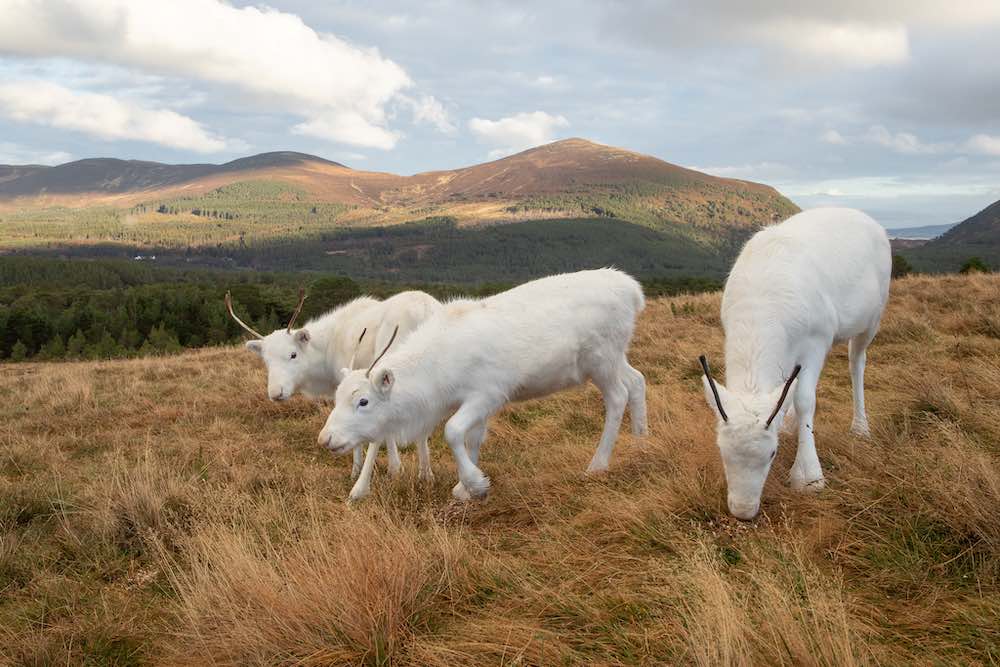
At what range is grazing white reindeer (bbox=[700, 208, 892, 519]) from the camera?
4230mm

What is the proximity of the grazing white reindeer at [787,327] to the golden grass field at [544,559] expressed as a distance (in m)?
0.35

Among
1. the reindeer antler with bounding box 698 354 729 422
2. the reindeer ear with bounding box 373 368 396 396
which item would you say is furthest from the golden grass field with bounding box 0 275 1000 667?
the reindeer ear with bounding box 373 368 396 396

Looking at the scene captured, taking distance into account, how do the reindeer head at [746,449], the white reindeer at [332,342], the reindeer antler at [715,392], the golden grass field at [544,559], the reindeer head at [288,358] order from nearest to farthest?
the golden grass field at [544,559] → the reindeer antler at [715,392] → the reindeer head at [746,449] → the white reindeer at [332,342] → the reindeer head at [288,358]

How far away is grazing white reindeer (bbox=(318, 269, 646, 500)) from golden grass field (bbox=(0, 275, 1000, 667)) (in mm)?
576

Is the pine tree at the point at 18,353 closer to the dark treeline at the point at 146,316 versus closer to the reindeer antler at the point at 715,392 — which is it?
the dark treeline at the point at 146,316

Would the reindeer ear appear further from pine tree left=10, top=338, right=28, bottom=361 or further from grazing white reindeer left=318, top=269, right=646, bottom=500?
pine tree left=10, top=338, right=28, bottom=361

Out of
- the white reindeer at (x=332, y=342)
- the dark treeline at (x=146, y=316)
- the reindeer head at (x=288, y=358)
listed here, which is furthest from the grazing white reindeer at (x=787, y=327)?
the dark treeline at (x=146, y=316)

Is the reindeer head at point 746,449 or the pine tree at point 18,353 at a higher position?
the reindeer head at point 746,449

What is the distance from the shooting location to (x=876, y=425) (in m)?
5.90

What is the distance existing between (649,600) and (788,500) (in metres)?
1.80

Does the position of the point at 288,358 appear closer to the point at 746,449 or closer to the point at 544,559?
the point at 544,559

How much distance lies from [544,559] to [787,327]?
262 centimetres

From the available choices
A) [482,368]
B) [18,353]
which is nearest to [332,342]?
[482,368]

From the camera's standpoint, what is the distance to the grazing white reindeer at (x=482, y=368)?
555 centimetres
